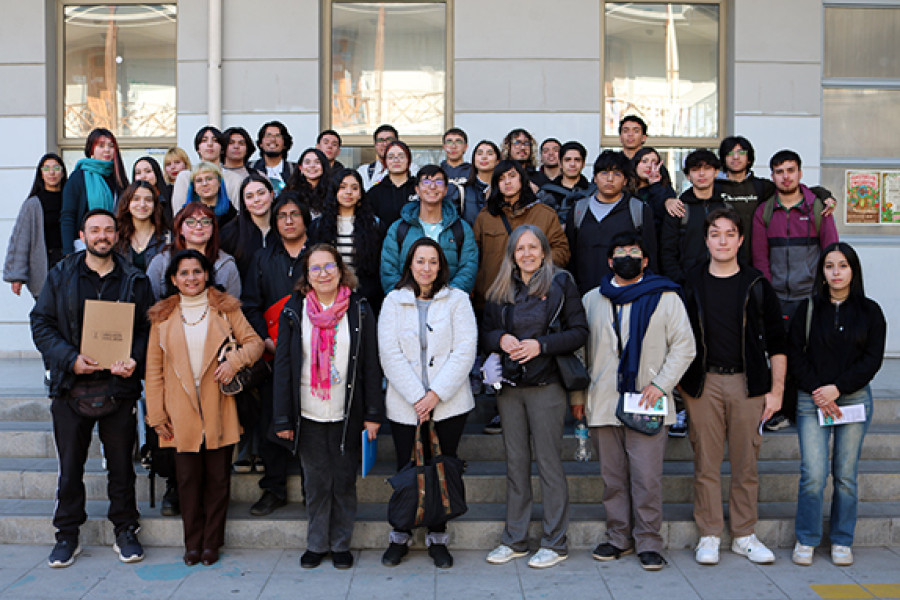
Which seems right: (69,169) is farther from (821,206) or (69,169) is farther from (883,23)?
(883,23)

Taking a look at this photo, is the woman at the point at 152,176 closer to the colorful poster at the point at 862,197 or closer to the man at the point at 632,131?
the man at the point at 632,131

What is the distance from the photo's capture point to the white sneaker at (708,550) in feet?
15.5

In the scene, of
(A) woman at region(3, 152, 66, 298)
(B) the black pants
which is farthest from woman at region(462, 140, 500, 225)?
A: (A) woman at region(3, 152, 66, 298)

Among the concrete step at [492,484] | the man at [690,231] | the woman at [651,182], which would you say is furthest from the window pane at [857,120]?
the concrete step at [492,484]

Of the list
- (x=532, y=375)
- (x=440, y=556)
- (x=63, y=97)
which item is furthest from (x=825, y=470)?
(x=63, y=97)

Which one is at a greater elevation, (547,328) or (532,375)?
(547,328)

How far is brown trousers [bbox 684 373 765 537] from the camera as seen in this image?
15.5ft

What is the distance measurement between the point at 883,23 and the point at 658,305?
6.55 metres

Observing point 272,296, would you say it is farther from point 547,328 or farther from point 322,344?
point 547,328

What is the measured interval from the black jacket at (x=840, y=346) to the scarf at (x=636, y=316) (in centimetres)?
87

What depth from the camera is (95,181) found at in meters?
6.24

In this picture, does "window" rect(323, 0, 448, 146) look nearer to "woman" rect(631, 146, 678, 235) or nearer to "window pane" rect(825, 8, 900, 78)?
"woman" rect(631, 146, 678, 235)

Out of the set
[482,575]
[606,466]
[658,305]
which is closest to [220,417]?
[482,575]

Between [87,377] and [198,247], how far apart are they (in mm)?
1068
